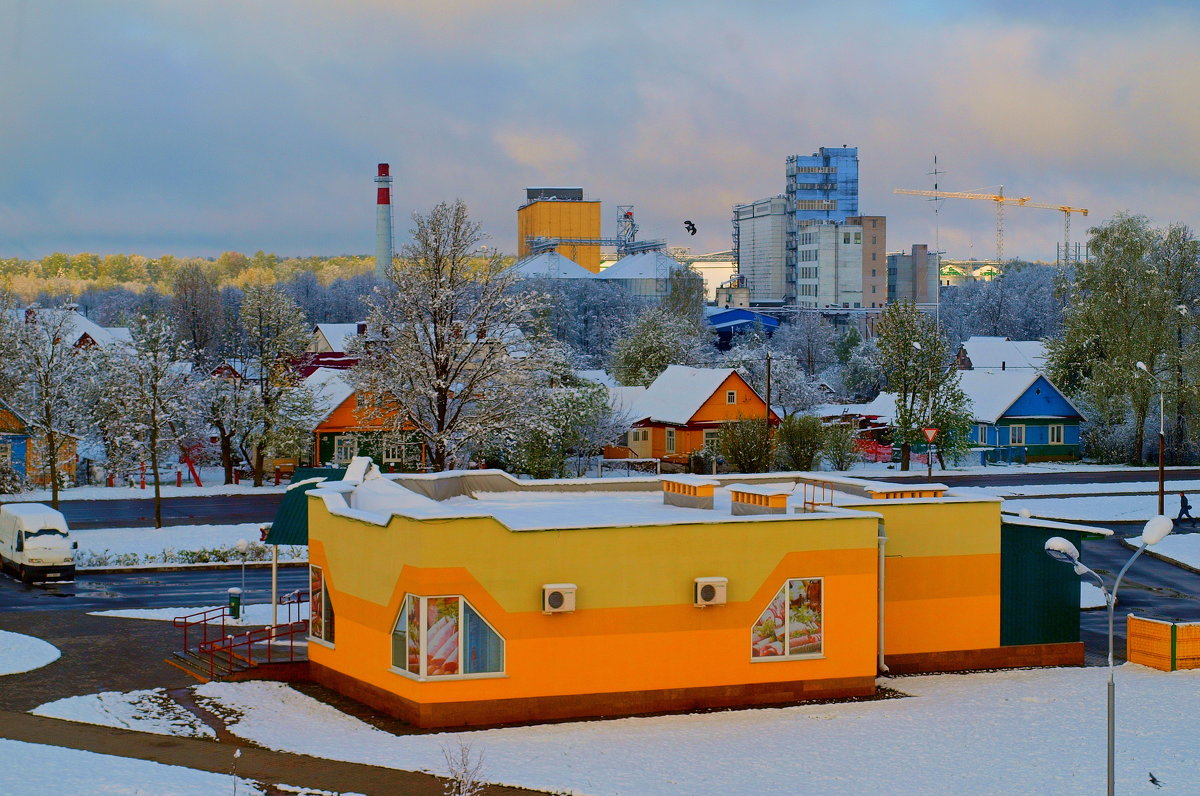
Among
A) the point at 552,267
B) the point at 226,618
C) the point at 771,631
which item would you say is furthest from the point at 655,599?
the point at 552,267

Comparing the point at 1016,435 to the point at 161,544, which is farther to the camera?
the point at 1016,435

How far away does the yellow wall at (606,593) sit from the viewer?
2109cm

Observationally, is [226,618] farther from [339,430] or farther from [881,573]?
[339,430]

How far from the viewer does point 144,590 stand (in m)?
34.9

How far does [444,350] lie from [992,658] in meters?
25.1

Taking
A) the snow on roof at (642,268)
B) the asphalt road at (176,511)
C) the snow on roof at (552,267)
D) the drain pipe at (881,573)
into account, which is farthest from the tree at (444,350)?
the snow on roof at (642,268)

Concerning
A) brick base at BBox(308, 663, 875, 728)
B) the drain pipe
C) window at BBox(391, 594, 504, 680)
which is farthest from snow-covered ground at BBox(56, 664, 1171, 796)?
window at BBox(391, 594, 504, 680)

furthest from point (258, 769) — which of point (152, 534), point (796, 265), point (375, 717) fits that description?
point (796, 265)

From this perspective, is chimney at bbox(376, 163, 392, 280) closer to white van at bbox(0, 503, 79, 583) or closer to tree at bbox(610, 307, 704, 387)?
tree at bbox(610, 307, 704, 387)

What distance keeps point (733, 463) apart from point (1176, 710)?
35.4m

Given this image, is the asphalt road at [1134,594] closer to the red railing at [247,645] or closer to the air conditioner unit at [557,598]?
the air conditioner unit at [557,598]

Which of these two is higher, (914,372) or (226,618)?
(914,372)

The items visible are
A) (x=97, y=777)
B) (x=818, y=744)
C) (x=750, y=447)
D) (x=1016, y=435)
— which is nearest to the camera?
(x=97, y=777)

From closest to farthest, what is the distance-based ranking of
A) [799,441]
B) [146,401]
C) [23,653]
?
[23,653] → [146,401] → [799,441]
